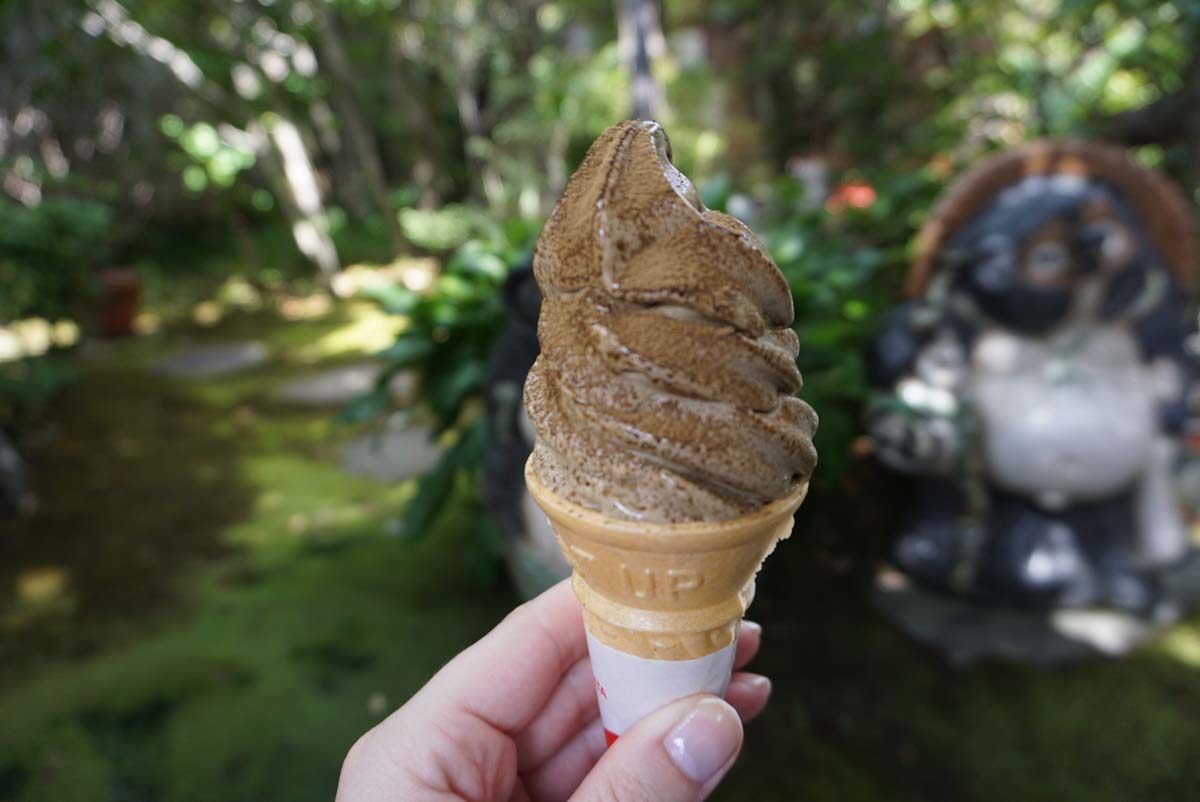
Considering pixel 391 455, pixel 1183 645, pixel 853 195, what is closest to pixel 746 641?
pixel 1183 645

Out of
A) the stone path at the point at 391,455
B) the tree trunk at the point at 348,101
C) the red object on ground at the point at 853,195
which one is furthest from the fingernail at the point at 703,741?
the tree trunk at the point at 348,101

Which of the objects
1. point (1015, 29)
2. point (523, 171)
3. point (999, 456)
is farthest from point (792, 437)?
point (523, 171)

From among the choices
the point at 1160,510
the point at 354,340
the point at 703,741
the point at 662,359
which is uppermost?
the point at 662,359

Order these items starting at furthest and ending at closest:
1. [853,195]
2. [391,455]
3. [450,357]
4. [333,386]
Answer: [333,386] → [853,195] → [391,455] → [450,357]

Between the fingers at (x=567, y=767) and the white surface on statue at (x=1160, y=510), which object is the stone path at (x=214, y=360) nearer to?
the fingers at (x=567, y=767)

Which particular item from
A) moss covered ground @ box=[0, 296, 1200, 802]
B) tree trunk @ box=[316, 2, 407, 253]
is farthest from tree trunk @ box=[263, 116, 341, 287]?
moss covered ground @ box=[0, 296, 1200, 802]

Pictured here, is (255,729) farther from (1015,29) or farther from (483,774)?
(1015,29)

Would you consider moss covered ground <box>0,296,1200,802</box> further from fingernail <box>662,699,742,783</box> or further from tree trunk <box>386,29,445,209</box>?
tree trunk <box>386,29,445,209</box>

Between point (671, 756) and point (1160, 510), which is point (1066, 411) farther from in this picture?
point (671, 756)
